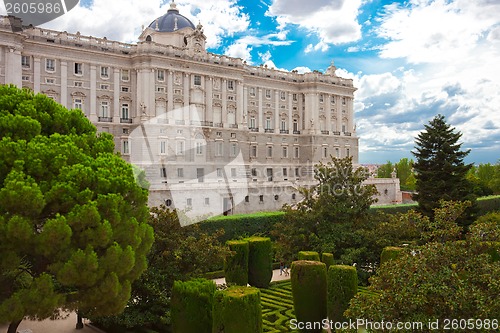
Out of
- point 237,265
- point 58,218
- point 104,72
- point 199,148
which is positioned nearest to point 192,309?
point 58,218

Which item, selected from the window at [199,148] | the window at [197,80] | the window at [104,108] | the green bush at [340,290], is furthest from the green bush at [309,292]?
the window at [197,80]

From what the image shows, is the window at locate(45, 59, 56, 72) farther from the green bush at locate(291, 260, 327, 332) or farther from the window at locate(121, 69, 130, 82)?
the green bush at locate(291, 260, 327, 332)

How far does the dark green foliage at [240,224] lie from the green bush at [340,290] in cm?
1275

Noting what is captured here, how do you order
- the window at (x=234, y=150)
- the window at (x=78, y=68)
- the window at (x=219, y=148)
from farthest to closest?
the window at (x=234, y=150) → the window at (x=219, y=148) → the window at (x=78, y=68)

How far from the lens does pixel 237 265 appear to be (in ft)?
67.1

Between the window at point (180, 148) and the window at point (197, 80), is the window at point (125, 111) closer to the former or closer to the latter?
the window at point (180, 148)

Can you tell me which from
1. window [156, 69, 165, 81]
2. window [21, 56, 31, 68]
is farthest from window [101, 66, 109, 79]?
window [21, 56, 31, 68]

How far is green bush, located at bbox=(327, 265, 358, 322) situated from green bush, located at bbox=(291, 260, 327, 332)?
0.54 m

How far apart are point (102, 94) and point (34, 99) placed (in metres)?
35.5

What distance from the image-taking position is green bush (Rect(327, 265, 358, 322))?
1489cm

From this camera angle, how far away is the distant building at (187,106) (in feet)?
142

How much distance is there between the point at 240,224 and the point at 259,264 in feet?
25.6

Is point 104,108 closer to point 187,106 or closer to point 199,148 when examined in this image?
point 187,106

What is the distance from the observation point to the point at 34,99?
13.3m
